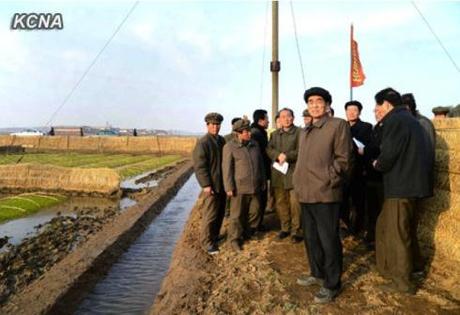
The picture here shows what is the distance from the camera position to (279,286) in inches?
196

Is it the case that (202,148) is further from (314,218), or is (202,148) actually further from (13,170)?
(13,170)

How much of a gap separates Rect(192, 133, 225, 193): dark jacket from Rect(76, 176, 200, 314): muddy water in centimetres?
180

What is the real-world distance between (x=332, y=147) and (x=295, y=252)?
2353mm

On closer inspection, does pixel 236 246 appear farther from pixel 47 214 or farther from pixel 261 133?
pixel 47 214

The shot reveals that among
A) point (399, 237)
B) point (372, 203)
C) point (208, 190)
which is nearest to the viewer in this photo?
point (399, 237)

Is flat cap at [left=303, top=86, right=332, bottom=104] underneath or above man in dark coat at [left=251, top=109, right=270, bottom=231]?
above

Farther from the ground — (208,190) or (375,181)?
(375,181)

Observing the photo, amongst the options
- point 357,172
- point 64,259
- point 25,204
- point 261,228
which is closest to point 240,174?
point 261,228

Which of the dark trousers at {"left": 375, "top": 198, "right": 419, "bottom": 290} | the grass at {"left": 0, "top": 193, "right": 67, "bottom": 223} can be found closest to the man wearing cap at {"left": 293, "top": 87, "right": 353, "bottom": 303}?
the dark trousers at {"left": 375, "top": 198, "right": 419, "bottom": 290}

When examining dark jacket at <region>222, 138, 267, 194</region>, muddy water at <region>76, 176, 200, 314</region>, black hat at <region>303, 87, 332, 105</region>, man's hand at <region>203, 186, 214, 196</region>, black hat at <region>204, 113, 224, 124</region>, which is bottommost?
muddy water at <region>76, 176, 200, 314</region>

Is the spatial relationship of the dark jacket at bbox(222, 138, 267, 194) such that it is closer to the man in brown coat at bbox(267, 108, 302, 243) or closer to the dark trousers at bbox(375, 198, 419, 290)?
the man in brown coat at bbox(267, 108, 302, 243)

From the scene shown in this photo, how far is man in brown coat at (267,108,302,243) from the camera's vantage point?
6.76m

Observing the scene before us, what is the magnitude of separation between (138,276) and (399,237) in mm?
4340

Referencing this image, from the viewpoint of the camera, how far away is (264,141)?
7.80 meters
